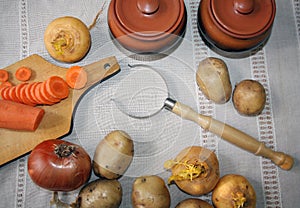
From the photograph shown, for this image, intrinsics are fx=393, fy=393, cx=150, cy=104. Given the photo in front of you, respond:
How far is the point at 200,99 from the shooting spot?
0.97 m

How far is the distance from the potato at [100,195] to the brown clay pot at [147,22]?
312 mm

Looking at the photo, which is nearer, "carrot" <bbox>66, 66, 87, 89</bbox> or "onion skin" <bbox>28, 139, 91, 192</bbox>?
"onion skin" <bbox>28, 139, 91, 192</bbox>

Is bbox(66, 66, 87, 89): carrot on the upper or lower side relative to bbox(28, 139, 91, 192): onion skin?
upper

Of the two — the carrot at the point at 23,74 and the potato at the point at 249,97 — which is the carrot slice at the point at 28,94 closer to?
the carrot at the point at 23,74

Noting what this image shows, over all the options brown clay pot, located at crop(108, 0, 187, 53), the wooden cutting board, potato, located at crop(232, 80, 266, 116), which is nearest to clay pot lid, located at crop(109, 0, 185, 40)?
brown clay pot, located at crop(108, 0, 187, 53)

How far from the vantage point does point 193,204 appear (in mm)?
872

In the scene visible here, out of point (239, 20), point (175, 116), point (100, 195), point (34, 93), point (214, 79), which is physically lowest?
point (100, 195)

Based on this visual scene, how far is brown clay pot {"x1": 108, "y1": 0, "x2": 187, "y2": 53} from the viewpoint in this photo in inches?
33.5

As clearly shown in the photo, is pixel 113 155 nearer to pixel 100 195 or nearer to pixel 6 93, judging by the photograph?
pixel 100 195

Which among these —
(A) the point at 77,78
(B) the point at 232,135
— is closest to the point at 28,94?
(A) the point at 77,78

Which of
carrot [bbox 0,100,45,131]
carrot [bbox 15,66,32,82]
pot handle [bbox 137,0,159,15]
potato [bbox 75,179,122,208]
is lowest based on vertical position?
potato [bbox 75,179,122,208]

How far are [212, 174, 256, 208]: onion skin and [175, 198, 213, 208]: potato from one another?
3cm

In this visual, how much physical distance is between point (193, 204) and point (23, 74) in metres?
0.50

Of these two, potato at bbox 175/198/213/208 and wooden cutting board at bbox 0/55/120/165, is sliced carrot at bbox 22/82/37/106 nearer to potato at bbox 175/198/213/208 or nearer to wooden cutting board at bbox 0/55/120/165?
wooden cutting board at bbox 0/55/120/165
